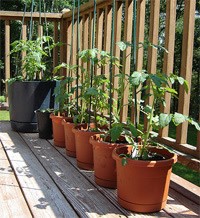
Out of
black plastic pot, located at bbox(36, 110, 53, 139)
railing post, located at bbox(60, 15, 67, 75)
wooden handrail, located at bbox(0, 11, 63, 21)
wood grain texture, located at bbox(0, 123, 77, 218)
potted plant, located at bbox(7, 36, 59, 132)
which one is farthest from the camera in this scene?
railing post, located at bbox(60, 15, 67, 75)

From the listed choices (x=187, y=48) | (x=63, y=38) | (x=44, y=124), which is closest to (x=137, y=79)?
(x=187, y=48)

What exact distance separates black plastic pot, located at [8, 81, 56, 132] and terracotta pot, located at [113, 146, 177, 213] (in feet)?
4.94

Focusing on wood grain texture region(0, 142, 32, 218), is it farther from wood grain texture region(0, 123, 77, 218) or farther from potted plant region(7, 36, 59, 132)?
potted plant region(7, 36, 59, 132)

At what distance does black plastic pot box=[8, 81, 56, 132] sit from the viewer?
285 cm

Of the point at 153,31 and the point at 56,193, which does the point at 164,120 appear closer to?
the point at 56,193

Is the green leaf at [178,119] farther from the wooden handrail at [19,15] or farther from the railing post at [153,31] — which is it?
the wooden handrail at [19,15]

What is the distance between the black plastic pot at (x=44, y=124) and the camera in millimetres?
2715

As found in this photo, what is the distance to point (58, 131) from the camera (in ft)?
8.30

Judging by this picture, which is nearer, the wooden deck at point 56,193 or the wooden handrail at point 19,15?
the wooden deck at point 56,193

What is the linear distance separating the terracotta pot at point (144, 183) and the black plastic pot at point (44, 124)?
1.30m

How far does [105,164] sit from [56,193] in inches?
10.6

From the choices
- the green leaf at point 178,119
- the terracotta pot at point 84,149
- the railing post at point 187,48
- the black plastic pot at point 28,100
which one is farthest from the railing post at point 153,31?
Result: the black plastic pot at point 28,100

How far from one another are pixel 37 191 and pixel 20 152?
2.44 ft

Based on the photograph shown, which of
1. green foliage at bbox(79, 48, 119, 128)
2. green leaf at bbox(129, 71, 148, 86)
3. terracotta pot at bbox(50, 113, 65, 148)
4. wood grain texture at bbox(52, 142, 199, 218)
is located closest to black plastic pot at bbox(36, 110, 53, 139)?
terracotta pot at bbox(50, 113, 65, 148)
